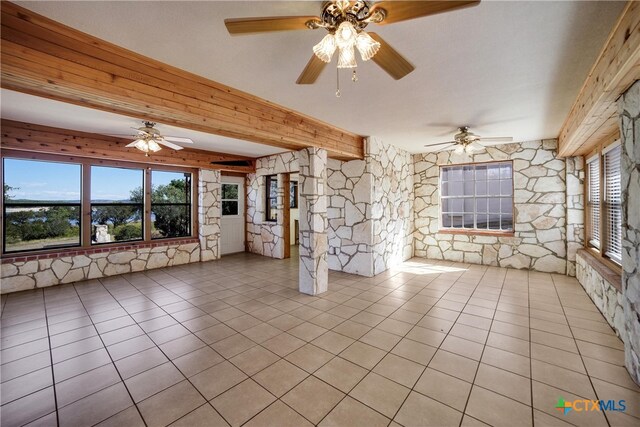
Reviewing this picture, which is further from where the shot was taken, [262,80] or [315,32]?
[262,80]

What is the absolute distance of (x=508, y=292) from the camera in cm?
401

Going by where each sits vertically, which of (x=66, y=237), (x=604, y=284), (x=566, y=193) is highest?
(x=566, y=193)

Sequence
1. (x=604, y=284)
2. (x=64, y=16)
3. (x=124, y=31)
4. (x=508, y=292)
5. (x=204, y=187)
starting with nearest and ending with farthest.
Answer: (x=64, y=16)
(x=124, y=31)
(x=604, y=284)
(x=508, y=292)
(x=204, y=187)

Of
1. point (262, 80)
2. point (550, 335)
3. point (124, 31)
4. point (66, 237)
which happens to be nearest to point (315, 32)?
point (262, 80)

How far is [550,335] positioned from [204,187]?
265 inches

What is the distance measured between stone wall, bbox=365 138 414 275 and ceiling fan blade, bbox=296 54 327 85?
3.05m

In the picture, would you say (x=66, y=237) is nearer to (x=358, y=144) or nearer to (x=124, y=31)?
(x=124, y=31)

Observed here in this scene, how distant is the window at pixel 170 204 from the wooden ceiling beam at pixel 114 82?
3.92 m

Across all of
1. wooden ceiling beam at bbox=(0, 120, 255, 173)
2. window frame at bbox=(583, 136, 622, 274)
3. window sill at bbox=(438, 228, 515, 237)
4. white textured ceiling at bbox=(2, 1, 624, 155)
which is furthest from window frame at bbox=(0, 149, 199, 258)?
window frame at bbox=(583, 136, 622, 274)

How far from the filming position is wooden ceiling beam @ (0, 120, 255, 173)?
152 inches

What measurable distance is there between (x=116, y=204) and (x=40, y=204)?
3.51ft

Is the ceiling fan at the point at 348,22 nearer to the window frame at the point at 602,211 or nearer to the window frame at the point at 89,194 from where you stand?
the window frame at the point at 602,211

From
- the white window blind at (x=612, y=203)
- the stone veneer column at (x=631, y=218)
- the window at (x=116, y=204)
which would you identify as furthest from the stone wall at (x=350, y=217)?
the window at (x=116, y=204)

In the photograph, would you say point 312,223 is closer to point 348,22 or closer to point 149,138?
point 149,138
